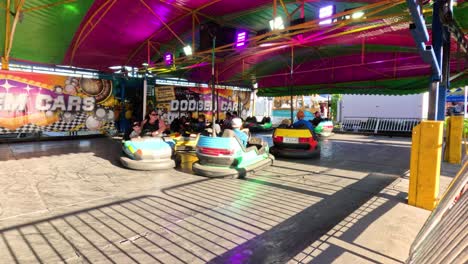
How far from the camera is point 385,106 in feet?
43.4

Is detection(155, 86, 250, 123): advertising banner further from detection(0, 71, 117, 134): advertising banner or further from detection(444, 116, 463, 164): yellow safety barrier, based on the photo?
detection(444, 116, 463, 164): yellow safety barrier

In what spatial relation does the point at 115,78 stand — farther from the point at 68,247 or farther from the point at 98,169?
the point at 68,247

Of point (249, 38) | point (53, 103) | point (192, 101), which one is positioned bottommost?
point (53, 103)

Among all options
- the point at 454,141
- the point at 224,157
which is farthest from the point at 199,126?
the point at 454,141

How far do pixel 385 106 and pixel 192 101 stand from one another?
902 cm

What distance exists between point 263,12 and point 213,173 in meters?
3.66

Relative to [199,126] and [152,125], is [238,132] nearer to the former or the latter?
[152,125]

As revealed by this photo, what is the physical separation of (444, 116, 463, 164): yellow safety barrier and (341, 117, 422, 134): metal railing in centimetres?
669

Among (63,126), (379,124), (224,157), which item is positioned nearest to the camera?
(224,157)

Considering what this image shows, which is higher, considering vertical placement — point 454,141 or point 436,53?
point 436,53

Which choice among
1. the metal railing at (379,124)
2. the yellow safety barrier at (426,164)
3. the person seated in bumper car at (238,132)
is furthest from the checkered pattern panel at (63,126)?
the metal railing at (379,124)

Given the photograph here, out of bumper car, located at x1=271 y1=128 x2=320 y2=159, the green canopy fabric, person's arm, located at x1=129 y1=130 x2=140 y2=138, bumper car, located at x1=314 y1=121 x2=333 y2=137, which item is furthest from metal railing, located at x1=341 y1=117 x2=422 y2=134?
person's arm, located at x1=129 y1=130 x2=140 y2=138

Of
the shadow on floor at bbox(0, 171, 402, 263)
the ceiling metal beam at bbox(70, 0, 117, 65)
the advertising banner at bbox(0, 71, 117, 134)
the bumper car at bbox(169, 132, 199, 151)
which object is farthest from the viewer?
the advertising banner at bbox(0, 71, 117, 134)

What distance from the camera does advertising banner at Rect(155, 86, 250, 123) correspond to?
35.4 ft
